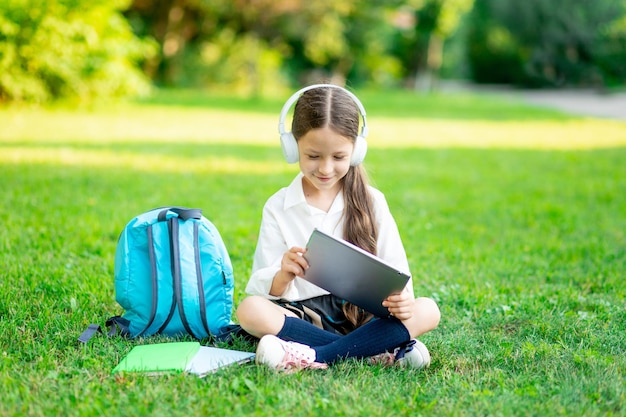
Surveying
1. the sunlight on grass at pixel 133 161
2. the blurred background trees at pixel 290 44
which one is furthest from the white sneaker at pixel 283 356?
the blurred background trees at pixel 290 44

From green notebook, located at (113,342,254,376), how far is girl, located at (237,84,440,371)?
0.50ft

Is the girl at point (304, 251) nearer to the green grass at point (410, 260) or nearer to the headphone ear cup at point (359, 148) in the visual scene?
the headphone ear cup at point (359, 148)

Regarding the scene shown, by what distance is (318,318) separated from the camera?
3246mm

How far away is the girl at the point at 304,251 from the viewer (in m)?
2.96

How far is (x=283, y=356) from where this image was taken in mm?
2846

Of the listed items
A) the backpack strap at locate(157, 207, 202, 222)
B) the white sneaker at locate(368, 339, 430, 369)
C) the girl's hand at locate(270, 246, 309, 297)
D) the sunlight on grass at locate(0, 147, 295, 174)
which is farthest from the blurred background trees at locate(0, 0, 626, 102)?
the white sneaker at locate(368, 339, 430, 369)

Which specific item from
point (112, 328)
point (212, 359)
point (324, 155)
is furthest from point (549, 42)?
point (212, 359)

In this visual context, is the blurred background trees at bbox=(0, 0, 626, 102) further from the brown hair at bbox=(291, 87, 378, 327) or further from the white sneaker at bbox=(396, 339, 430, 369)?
the white sneaker at bbox=(396, 339, 430, 369)

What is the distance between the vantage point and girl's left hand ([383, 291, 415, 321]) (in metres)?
2.86

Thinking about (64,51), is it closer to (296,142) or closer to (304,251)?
(296,142)

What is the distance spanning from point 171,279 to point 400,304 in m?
1.05

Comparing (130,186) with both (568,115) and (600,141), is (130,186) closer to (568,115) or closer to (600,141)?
(600,141)

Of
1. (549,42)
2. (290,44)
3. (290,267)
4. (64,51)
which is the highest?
(549,42)

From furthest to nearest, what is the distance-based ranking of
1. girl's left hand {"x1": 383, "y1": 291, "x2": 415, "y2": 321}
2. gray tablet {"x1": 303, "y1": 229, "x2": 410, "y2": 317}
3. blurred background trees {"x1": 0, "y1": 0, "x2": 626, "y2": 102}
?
blurred background trees {"x1": 0, "y1": 0, "x2": 626, "y2": 102} < girl's left hand {"x1": 383, "y1": 291, "x2": 415, "y2": 321} < gray tablet {"x1": 303, "y1": 229, "x2": 410, "y2": 317}
